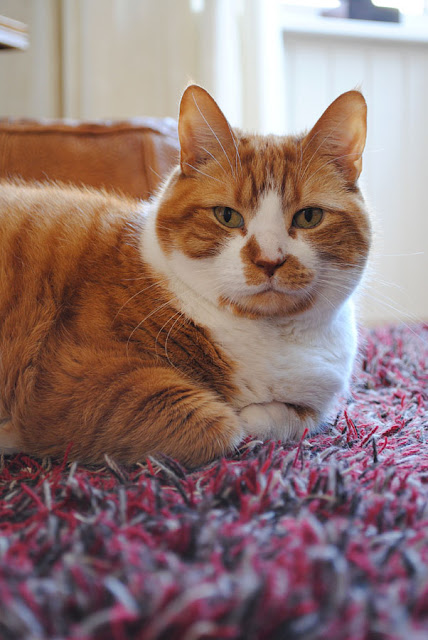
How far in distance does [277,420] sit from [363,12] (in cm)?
260

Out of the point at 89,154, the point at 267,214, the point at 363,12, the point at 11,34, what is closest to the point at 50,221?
the point at 267,214

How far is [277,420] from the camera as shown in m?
1.00

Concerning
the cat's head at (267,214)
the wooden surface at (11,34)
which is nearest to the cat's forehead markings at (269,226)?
the cat's head at (267,214)

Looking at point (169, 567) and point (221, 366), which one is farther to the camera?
point (221, 366)

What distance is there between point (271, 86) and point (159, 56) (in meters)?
0.50

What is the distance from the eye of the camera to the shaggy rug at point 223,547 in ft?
1.51

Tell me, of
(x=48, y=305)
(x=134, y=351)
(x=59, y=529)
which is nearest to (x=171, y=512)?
(x=59, y=529)

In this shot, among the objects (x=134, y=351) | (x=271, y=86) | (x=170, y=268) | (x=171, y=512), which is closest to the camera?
(x=171, y=512)

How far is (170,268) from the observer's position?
109 centimetres

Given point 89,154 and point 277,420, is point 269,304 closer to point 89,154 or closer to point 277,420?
point 277,420

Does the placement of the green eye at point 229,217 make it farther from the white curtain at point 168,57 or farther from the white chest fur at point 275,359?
the white curtain at point 168,57

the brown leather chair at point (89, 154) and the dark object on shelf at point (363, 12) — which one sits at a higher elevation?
the dark object on shelf at point (363, 12)

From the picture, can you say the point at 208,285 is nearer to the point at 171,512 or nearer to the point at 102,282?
the point at 102,282

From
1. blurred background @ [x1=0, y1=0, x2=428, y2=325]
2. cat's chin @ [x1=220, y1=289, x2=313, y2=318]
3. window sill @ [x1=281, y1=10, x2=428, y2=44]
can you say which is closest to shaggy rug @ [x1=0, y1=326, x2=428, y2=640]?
cat's chin @ [x1=220, y1=289, x2=313, y2=318]
